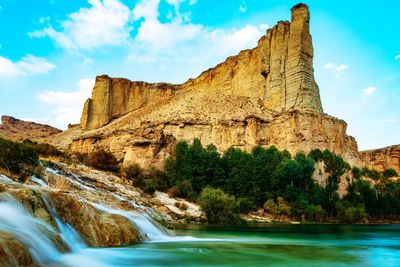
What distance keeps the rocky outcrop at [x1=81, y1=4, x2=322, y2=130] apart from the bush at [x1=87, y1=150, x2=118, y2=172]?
32.6m

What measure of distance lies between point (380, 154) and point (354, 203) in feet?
243

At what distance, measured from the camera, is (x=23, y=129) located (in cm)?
10894

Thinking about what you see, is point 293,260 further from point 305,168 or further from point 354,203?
point 354,203

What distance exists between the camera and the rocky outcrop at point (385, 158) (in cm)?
11900

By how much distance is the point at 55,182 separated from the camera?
26.1 meters

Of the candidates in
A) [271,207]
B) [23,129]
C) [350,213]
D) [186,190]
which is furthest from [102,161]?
[23,129]

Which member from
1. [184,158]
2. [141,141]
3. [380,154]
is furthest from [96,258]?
[380,154]

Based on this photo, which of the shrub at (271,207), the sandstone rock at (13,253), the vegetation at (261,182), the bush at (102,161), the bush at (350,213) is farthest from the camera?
the bush at (350,213)

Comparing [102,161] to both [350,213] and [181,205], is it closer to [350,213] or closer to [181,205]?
[181,205]

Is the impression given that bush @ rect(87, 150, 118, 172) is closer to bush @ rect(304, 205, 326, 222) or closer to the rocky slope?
bush @ rect(304, 205, 326, 222)

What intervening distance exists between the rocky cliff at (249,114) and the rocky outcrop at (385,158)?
53.0 m

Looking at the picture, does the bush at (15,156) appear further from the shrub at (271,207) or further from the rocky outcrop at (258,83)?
the rocky outcrop at (258,83)

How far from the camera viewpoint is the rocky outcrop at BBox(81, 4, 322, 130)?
67.0 metres

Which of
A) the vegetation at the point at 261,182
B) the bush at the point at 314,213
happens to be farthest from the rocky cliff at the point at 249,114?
the bush at the point at 314,213
